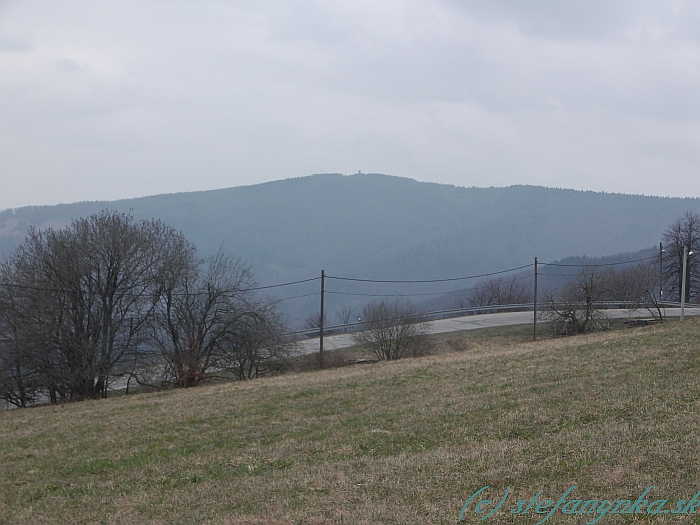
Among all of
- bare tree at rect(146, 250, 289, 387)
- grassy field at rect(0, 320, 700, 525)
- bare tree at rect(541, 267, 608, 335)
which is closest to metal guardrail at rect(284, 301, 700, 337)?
bare tree at rect(541, 267, 608, 335)

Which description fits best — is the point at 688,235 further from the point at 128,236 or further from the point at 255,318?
the point at 128,236

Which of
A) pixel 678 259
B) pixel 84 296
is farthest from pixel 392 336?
pixel 678 259

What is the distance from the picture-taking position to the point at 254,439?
13102 millimetres

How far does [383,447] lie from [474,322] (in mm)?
45773

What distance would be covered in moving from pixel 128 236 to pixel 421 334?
57.2ft

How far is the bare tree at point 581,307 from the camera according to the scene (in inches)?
1609

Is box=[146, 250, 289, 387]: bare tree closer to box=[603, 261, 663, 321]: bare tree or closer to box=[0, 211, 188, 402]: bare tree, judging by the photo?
box=[0, 211, 188, 402]: bare tree

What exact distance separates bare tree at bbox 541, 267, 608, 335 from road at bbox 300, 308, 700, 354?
13.5ft

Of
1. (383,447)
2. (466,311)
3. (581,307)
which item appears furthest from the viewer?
(466,311)

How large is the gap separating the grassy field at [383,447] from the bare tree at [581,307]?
829 inches

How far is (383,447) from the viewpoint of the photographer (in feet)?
35.5

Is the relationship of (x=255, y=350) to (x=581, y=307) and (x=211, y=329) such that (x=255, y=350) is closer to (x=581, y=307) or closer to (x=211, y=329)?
(x=211, y=329)

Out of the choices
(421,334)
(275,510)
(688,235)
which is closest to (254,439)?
(275,510)

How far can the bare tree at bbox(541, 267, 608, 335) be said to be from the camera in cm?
4088
